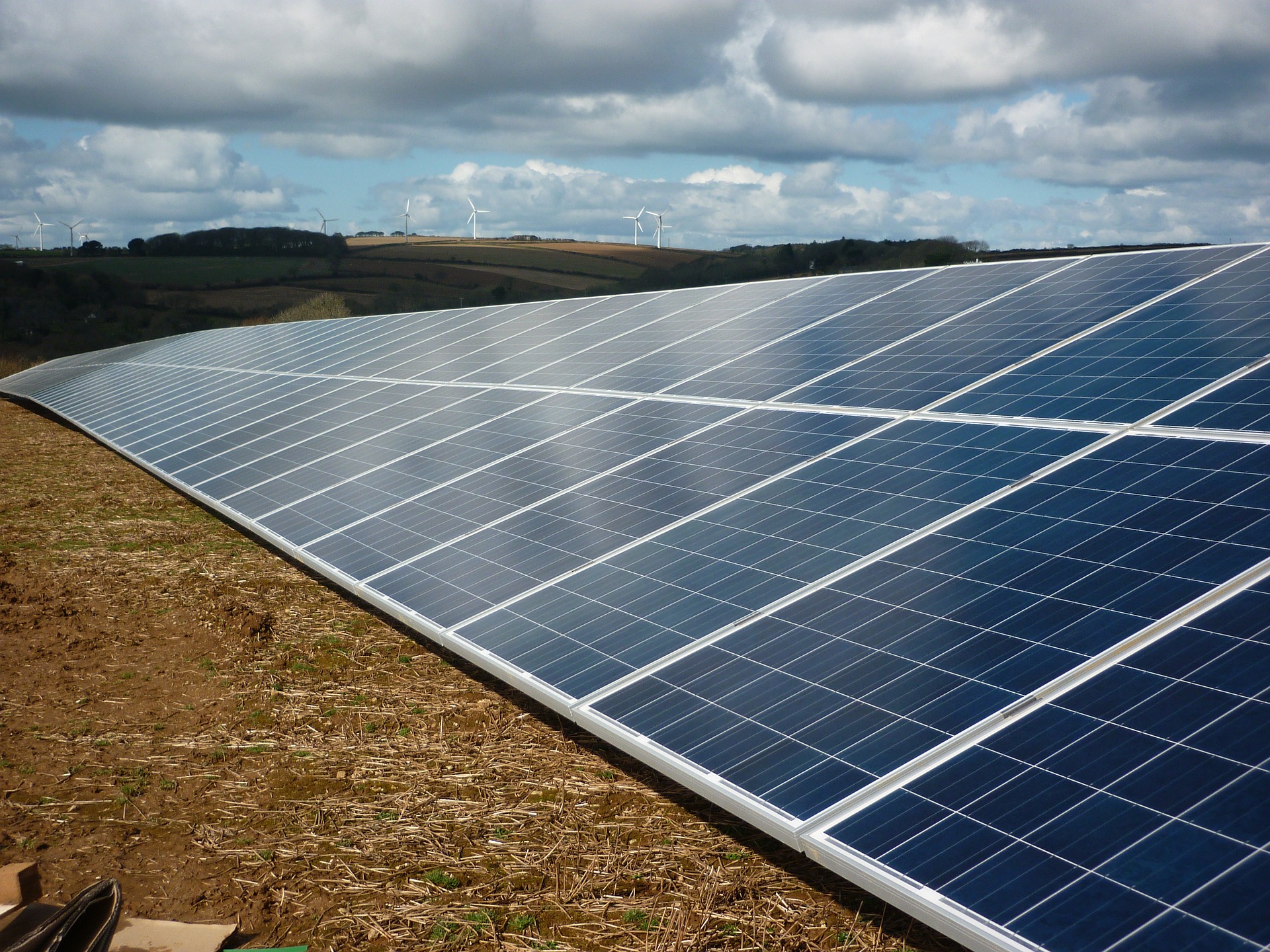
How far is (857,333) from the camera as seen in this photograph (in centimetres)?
1686

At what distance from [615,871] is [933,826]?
290 centimetres

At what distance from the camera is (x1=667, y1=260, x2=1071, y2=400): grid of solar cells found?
15.2m

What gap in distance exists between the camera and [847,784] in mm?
6734

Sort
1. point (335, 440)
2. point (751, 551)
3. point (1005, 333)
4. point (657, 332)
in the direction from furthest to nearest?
1. point (657, 332)
2. point (335, 440)
3. point (1005, 333)
4. point (751, 551)

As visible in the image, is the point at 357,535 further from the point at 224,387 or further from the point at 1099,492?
the point at 224,387

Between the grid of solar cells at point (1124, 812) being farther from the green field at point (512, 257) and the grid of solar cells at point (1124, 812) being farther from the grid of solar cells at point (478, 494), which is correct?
the green field at point (512, 257)

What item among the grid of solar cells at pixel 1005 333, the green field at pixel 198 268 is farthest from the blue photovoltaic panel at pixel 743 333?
the green field at pixel 198 268

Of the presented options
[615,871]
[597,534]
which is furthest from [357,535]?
[615,871]

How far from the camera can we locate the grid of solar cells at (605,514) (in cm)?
1138

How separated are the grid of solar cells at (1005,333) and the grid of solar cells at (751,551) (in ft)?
4.24

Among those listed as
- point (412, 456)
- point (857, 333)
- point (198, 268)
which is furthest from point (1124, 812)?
point (198, 268)

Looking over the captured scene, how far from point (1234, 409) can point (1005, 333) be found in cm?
490

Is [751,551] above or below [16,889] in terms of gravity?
above

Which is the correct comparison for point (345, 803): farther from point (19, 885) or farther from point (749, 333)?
point (749, 333)
